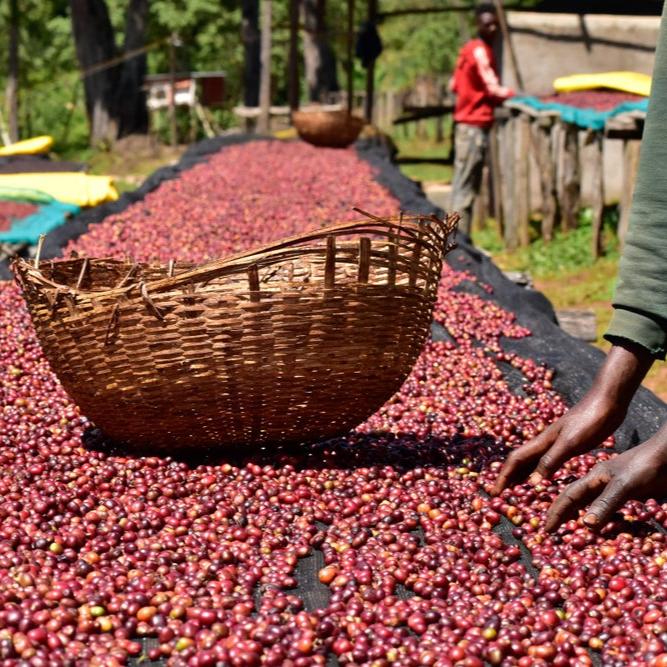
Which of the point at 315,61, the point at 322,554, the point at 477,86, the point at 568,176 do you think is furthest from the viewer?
the point at 315,61

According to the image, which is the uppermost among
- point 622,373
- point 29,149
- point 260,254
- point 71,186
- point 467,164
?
point 260,254

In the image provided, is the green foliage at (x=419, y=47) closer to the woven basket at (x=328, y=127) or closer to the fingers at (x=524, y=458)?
the woven basket at (x=328, y=127)

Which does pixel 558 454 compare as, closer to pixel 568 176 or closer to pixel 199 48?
pixel 568 176

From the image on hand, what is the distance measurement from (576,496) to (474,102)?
8.73 m

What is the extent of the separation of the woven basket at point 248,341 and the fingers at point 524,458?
0.64 metres

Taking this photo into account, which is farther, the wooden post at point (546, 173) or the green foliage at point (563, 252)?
the wooden post at point (546, 173)

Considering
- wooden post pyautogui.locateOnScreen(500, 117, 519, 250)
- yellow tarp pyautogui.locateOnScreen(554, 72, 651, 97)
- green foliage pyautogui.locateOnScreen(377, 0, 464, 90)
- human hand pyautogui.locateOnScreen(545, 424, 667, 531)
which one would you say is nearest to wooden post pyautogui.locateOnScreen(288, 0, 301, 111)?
yellow tarp pyautogui.locateOnScreen(554, 72, 651, 97)

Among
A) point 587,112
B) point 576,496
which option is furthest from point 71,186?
point 576,496

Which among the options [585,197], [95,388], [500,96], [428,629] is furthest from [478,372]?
[585,197]

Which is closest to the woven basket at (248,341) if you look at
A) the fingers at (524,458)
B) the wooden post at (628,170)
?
the fingers at (524,458)

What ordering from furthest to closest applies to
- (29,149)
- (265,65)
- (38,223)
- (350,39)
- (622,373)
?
1. (350,39)
2. (265,65)
3. (29,149)
4. (38,223)
5. (622,373)

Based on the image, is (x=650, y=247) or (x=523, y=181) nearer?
(x=650, y=247)

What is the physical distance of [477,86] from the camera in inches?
438

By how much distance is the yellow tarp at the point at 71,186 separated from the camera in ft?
35.9
